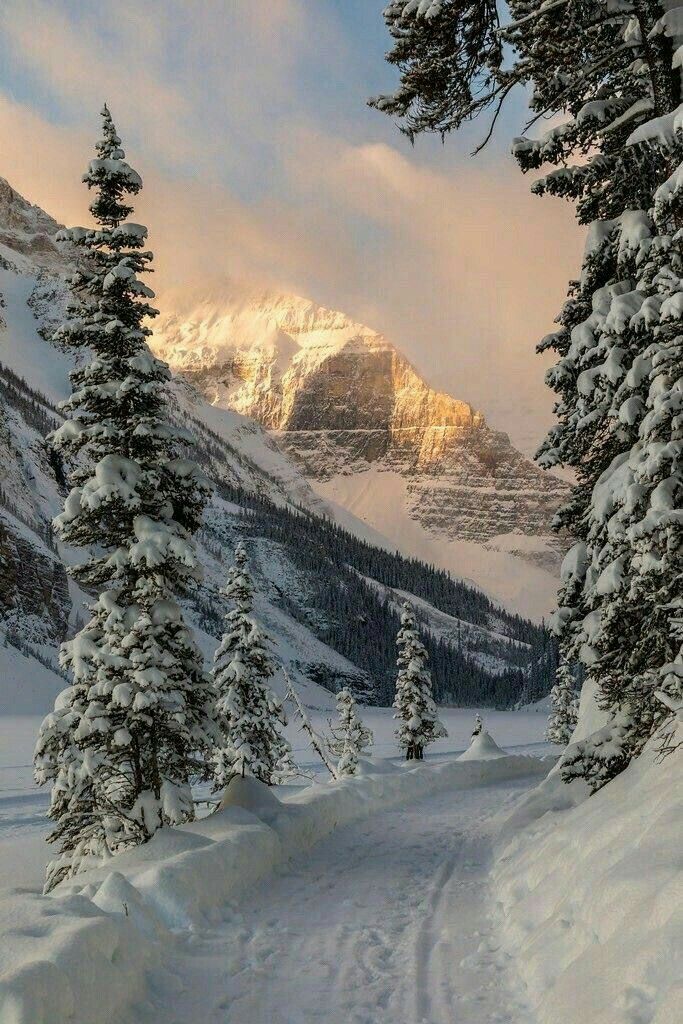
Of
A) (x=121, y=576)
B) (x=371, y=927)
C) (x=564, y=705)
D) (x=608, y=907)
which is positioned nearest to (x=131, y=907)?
(x=371, y=927)

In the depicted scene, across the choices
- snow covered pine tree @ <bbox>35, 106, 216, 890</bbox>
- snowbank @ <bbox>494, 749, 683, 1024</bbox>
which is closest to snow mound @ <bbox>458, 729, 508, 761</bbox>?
snow covered pine tree @ <bbox>35, 106, 216, 890</bbox>

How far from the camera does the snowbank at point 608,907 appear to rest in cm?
519

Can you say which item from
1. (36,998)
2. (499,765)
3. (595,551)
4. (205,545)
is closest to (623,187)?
(595,551)

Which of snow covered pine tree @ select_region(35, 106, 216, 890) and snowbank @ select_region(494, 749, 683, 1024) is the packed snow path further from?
snow covered pine tree @ select_region(35, 106, 216, 890)

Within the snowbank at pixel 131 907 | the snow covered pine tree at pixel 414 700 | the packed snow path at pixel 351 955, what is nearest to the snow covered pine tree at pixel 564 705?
the snow covered pine tree at pixel 414 700

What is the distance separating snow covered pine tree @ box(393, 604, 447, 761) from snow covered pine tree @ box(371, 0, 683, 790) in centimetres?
2880

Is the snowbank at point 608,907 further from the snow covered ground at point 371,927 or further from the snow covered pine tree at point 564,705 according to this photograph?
the snow covered pine tree at point 564,705

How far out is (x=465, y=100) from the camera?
373 inches

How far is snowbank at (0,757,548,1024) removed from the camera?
543 centimetres

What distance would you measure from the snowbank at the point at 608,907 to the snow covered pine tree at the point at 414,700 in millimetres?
30947

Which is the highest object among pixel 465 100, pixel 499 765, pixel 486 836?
pixel 465 100

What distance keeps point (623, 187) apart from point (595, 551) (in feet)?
16.9

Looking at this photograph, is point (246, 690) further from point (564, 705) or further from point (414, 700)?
point (564, 705)

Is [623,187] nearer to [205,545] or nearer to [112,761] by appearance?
[112,761]
